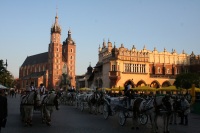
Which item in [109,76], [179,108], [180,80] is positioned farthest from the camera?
[109,76]

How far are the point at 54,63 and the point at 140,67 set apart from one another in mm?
78836

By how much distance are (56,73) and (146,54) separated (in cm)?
7777

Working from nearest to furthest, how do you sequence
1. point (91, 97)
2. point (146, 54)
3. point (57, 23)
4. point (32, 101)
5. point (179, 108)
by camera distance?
1. point (32, 101)
2. point (179, 108)
3. point (91, 97)
4. point (146, 54)
5. point (57, 23)

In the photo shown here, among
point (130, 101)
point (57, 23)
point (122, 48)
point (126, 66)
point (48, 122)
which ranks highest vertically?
point (57, 23)

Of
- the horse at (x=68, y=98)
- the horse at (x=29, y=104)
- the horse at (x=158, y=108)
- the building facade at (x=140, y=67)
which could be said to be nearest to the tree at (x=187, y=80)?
the building facade at (x=140, y=67)

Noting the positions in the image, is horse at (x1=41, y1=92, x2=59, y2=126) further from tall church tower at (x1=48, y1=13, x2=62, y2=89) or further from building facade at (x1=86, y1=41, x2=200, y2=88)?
tall church tower at (x1=48, y1=13, x2=62, y2=89)

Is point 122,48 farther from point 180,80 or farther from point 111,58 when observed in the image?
point 180,80

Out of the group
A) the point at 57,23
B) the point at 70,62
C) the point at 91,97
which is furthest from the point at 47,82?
the point at 91,97

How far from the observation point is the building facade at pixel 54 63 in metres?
135

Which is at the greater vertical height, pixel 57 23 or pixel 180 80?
pixel 57 23

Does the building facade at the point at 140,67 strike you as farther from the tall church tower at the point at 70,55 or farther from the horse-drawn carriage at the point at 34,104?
the tall church tower at the point at 70,55

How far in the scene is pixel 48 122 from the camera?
14570 millimetres

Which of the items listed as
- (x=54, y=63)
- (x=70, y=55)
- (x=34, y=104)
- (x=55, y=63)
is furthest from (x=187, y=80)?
(x=70, y=55)

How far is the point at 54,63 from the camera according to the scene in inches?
5344
